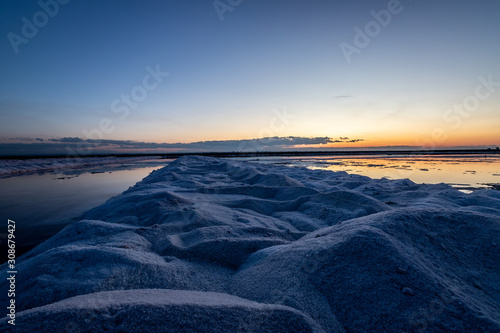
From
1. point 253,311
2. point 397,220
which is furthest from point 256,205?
point 253,311

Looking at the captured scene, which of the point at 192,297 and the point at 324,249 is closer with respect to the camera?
the point at 192,297

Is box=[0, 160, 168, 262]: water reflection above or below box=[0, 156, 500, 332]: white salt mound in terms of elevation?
below

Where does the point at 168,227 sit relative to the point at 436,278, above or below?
below

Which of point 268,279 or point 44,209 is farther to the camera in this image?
point 44,209

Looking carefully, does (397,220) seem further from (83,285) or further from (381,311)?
(83,285)

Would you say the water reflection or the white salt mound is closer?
the white salt mound

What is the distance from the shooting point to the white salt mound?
0.94 metres

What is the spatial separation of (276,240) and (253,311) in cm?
115

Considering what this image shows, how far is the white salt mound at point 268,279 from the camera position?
36.8 inches

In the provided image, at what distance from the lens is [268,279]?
1380 millimetres

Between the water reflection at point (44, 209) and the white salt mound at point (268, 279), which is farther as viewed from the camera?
the water reflection at point (44, 209)

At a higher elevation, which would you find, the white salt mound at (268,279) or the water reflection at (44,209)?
the white salt mound at (268,279)

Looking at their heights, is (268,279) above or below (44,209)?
above

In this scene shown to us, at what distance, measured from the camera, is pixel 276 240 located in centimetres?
212
